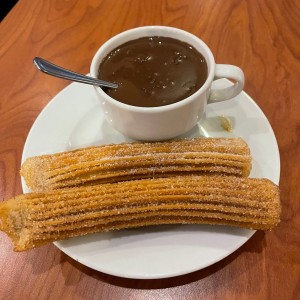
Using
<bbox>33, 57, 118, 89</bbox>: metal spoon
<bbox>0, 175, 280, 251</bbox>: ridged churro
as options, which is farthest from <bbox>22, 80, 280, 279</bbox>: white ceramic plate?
<bbox>33, 57, 118, 89</bbox>: metal spoon

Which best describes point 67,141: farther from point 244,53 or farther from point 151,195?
point 244,53

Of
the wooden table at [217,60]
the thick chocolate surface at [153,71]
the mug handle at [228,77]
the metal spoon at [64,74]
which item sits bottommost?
the wooden table at [217,60]

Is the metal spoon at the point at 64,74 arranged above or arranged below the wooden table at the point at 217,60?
above

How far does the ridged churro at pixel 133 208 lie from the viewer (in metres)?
0.60

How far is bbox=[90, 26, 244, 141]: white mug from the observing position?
638 mm

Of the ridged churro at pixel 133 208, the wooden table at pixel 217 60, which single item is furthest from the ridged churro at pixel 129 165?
the wooden table at pixel 217 60

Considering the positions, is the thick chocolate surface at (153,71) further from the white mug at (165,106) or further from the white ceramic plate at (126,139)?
the white ceramic plate at (126,139)

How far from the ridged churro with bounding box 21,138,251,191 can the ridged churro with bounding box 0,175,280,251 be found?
35mm

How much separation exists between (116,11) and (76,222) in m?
0.74

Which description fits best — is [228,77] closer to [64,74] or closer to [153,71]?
[153,71]

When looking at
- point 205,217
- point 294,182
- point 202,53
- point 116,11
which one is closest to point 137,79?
point 202,53

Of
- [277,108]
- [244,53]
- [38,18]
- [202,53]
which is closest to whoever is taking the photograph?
[202,53]

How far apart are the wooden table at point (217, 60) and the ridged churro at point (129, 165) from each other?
0.44 feet

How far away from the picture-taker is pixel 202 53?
0.71m
